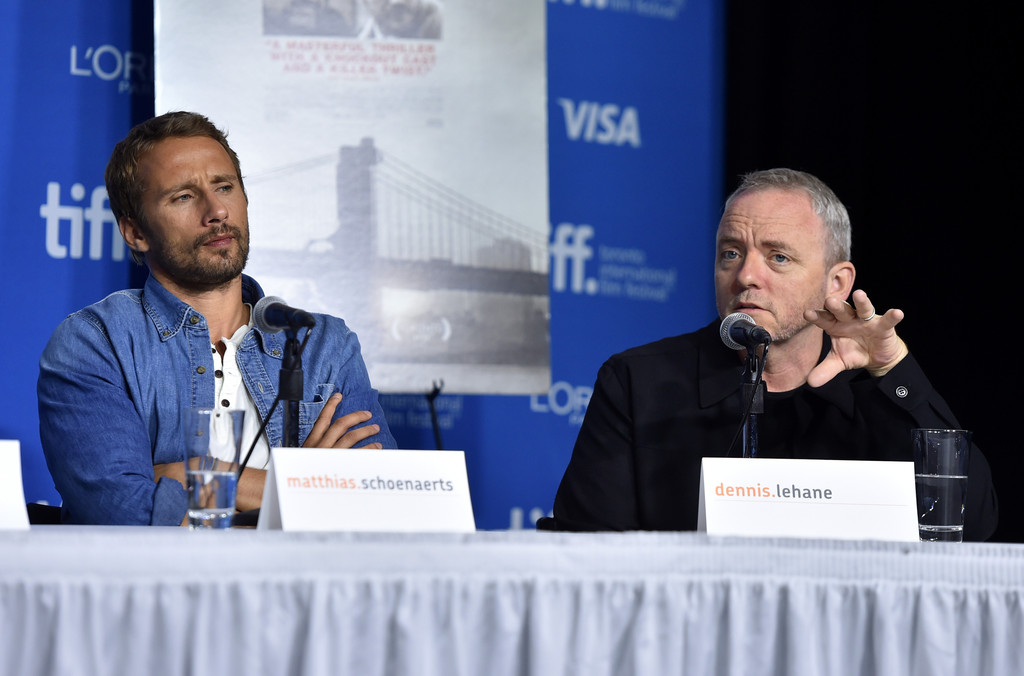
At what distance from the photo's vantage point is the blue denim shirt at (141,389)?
1954mm

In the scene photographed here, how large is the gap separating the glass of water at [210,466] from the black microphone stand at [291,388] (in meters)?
0.22

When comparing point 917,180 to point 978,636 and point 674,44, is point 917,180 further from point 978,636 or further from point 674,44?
point 978,636

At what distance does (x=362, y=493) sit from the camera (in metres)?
1.24

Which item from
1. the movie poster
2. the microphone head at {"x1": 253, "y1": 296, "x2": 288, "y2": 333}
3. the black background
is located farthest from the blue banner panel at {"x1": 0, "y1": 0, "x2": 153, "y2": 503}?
the black background

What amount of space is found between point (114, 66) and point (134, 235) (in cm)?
81

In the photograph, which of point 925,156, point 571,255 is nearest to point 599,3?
point 571,255

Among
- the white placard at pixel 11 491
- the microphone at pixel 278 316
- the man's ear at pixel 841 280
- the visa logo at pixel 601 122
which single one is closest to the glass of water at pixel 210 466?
the white placard at pixel 11 491

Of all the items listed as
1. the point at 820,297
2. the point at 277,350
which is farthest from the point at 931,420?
the point at 277,350

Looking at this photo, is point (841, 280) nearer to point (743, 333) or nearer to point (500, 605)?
point (743, 333)

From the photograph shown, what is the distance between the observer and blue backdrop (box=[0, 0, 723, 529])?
A: 2971 mm

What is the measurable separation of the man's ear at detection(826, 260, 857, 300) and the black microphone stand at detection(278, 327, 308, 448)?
1.23m

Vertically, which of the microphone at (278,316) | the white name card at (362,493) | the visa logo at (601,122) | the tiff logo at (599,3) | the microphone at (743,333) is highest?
the tiff logo at (599,3)

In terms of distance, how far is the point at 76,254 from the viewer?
119 inches

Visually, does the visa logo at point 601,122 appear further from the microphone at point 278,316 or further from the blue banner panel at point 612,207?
the microphone at point 278,316
